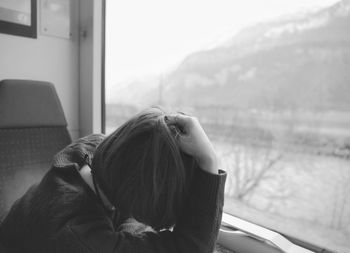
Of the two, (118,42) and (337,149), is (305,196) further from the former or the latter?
(118,42)

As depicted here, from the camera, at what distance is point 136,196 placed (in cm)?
61

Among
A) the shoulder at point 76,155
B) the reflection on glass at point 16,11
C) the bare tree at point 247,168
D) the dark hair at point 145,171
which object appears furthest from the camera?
the reflection on glass at point 16,11

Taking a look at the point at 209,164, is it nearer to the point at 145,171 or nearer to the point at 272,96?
the point at 145,171

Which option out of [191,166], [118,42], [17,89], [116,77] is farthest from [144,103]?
[191,166]

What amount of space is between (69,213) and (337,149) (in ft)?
2.81

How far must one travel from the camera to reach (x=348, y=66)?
0.87m

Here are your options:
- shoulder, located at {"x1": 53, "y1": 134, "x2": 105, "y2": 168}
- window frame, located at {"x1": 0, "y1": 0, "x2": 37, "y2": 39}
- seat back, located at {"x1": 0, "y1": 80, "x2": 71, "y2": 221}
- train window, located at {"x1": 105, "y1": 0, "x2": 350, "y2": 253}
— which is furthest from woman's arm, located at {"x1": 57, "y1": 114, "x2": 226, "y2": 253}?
window frame, located at {"x1": 0, "y1": 0, "x2": 37, "y2": 39}

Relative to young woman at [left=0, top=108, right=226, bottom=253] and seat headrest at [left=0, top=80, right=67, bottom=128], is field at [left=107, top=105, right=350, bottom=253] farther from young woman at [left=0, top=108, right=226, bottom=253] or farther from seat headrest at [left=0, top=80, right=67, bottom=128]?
seat headrest at [left=0, top=80, right=67, bottom=128]

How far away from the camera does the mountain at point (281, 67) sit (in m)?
0.90

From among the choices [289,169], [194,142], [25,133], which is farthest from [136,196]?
[25,133]

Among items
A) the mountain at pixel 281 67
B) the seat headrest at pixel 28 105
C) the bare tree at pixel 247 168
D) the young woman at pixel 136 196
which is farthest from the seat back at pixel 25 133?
the bare tree at pixel 247 168

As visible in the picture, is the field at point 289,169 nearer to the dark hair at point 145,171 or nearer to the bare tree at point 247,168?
the bare tree at point 247,168

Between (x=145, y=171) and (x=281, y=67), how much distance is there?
73 centimetres

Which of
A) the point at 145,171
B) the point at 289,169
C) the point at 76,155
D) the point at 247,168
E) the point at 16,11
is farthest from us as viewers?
the point at 16,11
